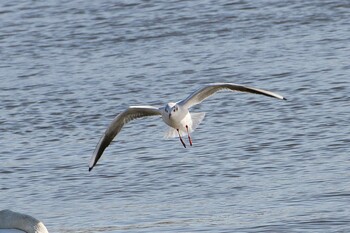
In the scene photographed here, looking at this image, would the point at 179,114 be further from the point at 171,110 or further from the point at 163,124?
the point at 163,124

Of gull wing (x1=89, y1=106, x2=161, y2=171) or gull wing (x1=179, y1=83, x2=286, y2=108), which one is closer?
gull wing (x1=179, y1=83, x2=286, y2=108)

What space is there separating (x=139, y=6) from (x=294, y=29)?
290cm

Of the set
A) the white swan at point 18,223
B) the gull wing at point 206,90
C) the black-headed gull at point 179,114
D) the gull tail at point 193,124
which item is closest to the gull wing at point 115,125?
the black-headed gull at point 179,114

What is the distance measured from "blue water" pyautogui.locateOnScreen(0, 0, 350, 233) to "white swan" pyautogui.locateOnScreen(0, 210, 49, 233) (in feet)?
2.77

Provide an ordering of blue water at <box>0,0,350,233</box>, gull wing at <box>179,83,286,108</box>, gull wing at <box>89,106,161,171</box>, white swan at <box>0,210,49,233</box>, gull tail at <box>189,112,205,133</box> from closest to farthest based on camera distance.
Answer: white swan at <box>0,210,49,233</box>
gull wing at <box>179,83,286,108</box>
blue water at <box>0,0,350,233</box>
gull tail at <box>189,112,205,133</box>
gull wing at <box>89,106,161,171</box>

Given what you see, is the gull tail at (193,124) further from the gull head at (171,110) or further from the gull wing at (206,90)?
the gull head at (171,110)

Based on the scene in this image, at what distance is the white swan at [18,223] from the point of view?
312 inches

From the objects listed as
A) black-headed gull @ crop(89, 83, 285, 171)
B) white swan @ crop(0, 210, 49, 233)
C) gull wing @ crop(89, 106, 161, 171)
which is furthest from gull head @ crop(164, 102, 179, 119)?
white swan @ crop(0, 210, 49, 233)

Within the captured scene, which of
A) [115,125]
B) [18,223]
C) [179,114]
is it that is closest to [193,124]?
[179,114]

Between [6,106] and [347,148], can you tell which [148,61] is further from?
[347,148]

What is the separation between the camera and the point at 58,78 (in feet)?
46.8

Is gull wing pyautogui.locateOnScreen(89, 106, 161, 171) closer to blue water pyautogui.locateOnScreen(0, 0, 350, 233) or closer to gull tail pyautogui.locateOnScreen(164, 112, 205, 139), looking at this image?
gull tail pyautogui.locateOnScreen(164, 112, 205, 139)

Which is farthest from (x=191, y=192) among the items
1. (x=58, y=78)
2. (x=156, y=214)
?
(x=58, y=78)

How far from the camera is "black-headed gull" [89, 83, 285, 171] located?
9125mm
